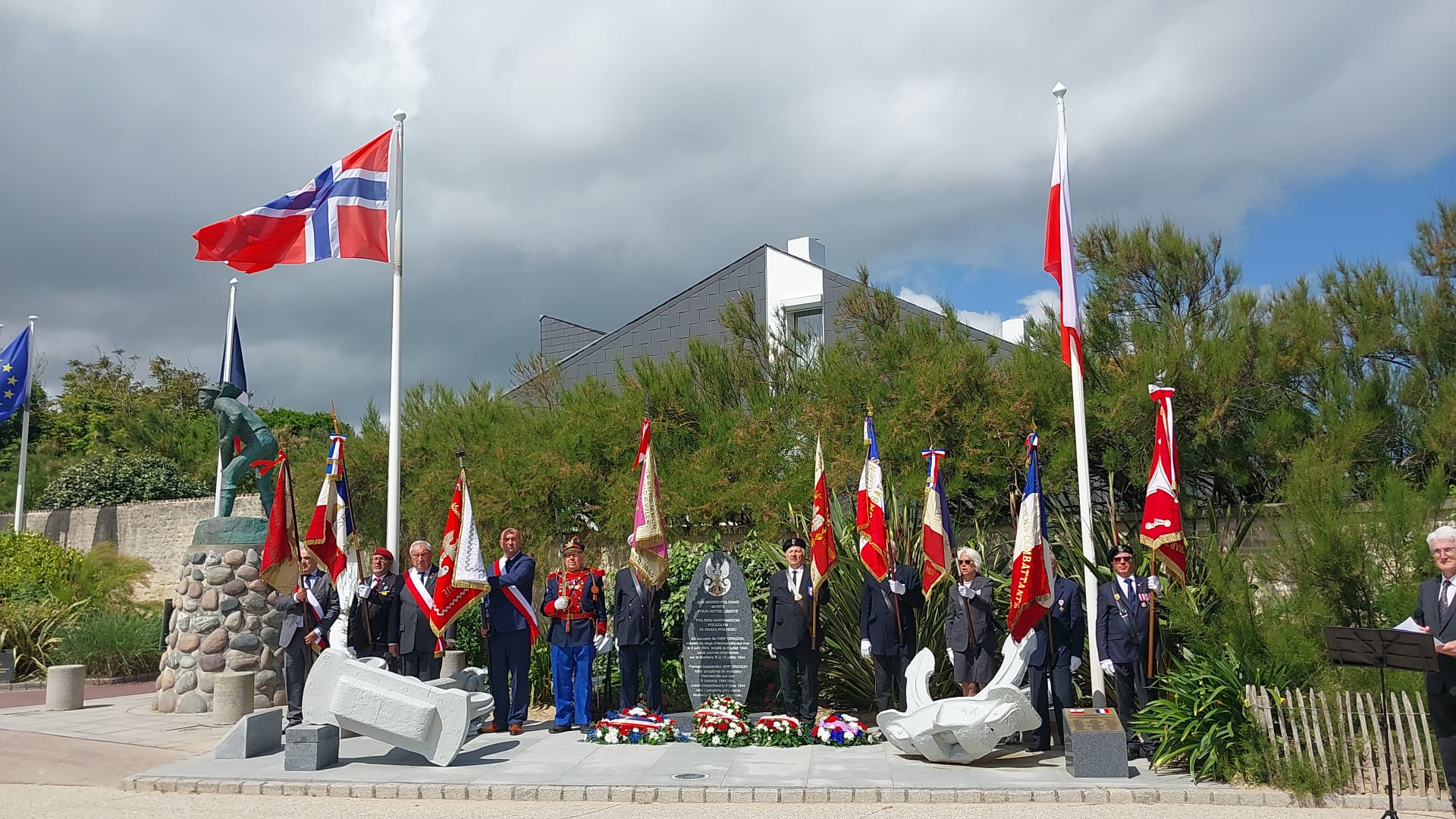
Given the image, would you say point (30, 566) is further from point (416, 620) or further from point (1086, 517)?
point (1086, 517)

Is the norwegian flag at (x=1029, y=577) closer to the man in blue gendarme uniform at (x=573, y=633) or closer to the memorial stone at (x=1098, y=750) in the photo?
the memorial stone at (x=1098, y=750)

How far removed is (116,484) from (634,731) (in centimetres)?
2057

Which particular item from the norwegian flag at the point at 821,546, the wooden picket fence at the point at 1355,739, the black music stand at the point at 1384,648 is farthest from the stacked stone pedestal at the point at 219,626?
the black music stand at the point at 1384,648

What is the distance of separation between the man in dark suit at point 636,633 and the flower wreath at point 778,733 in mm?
1271

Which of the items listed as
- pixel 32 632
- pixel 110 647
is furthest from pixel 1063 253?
pixel 32 632

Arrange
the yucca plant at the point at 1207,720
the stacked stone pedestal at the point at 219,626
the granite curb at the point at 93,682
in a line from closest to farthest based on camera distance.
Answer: the yucca plant at the point at 1207,720, the stacked stone pedestal at the point at 219,626, the granite curb at the point at 93,682

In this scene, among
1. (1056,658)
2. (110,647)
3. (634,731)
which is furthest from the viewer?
(110,647)

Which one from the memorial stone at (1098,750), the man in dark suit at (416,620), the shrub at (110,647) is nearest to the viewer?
the memorial stone at (1098,750)

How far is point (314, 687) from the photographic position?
7930mm

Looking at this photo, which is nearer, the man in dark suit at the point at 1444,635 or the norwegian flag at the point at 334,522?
the man in dark suit at the point at 1444,635

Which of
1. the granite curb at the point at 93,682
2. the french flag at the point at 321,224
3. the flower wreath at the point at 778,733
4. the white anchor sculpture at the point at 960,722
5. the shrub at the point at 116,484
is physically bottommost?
the granite curb at the point at 93,682

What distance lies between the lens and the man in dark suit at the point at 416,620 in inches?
Answer: 377

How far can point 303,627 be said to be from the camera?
9.70 m

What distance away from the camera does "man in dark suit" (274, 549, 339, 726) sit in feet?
31.8
